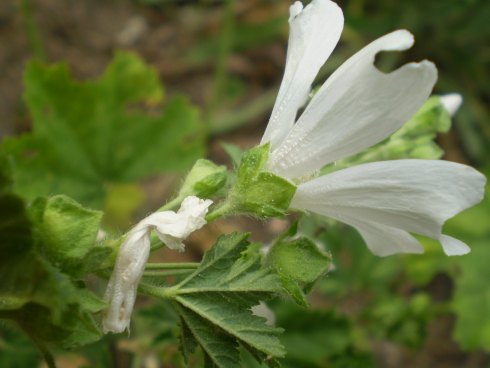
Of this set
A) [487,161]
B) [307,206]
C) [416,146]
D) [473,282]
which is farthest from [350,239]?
[307,206]

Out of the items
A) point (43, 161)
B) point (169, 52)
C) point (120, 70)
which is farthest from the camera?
point (169, 52)

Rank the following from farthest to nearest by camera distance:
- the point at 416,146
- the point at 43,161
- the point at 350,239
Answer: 1. the point at 350,239
2. the point at 43,161
3. the point at 416,146

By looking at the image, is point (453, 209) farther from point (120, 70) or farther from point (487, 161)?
point (487, 161)

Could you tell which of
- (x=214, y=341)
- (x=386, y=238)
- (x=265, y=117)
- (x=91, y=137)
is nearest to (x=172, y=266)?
(x=214, y=341)

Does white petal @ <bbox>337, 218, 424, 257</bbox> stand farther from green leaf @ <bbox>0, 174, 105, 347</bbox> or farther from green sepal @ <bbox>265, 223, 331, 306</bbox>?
green leaf @ <bbox>0, 174, 105, 347</bbox>

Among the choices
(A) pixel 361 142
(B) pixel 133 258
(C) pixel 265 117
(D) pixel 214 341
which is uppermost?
(A) pixel 361 142

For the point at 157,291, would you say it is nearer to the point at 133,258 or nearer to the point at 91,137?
the point at 133,258

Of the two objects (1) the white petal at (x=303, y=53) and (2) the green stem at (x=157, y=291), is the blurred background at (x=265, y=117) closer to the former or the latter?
(2) the green stem at (x=157, y=291)
